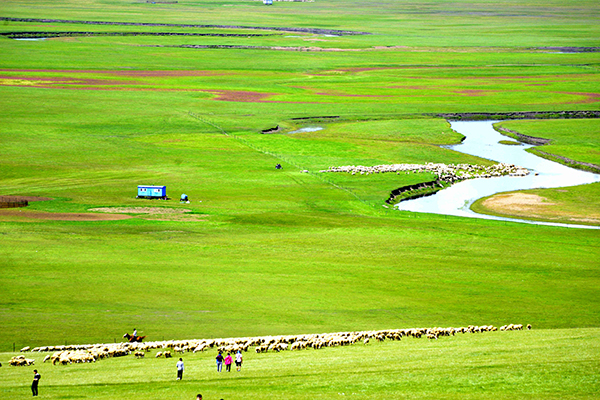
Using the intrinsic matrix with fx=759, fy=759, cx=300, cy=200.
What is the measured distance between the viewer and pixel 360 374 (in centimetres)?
3425

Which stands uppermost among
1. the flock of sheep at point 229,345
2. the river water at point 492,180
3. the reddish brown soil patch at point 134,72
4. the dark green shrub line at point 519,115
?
the reddish brown soil patch at point 134,72

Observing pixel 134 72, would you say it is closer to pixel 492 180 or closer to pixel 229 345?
pixel 492 180

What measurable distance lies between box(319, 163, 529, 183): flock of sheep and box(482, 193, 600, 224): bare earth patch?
33.7 ft

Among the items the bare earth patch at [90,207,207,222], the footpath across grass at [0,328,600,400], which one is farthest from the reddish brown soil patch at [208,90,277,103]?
the footpath across grass at [0,328,600,400]

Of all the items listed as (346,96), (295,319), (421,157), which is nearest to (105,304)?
(295,319)

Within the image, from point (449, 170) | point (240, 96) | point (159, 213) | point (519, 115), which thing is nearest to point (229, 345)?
point (159, 213)

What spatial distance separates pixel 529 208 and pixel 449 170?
18648mm

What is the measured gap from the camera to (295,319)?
46594mm

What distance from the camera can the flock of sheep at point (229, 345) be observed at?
39.0 metres

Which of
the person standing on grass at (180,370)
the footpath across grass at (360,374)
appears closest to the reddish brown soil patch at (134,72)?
the footpath across grass at (360,374)

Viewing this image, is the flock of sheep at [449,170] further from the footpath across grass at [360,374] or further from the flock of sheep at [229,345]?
the footpath across grass at [360,374]

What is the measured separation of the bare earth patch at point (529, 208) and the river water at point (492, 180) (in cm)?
205

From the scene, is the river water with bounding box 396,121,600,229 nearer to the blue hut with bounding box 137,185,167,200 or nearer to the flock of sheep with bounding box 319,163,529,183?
the flock of sheep with bounding box 319,163,529,183

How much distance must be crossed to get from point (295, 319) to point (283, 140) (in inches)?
2829
